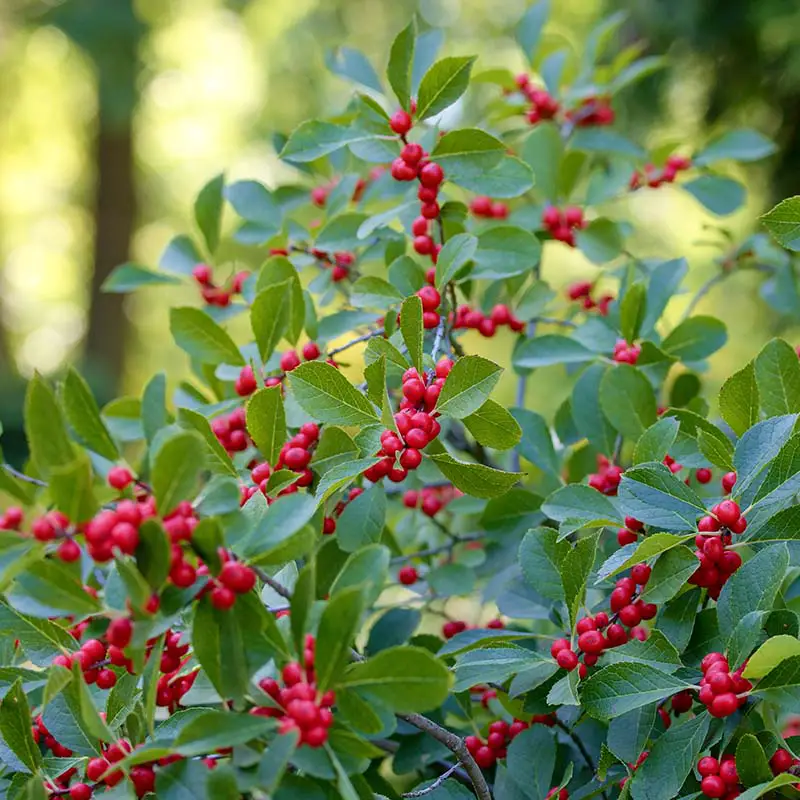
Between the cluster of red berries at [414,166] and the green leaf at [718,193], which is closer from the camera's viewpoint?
the cluster of red berries at [414,166]

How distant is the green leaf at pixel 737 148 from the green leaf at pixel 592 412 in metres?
0.56

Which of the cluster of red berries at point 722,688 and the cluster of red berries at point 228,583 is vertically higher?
the cluster of red berries at point 228,583

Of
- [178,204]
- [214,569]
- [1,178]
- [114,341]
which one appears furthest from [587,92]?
[1,178]

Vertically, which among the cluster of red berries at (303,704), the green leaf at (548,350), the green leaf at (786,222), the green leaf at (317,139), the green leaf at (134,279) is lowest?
the cluster of red berries at (303,704)

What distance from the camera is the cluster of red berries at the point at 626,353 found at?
1076 mm

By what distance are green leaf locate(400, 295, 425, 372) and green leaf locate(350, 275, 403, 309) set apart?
0.19 m

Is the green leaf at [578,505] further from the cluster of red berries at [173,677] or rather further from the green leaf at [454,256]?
the cluster of red berries at [173,677]

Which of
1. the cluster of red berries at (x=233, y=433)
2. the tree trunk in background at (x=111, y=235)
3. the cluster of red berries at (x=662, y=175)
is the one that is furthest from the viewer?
the tree trunk in background at (x=111, y=235)

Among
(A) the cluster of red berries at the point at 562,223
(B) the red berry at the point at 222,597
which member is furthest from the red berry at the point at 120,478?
(A) the cluster of red berries at the point at 562,223

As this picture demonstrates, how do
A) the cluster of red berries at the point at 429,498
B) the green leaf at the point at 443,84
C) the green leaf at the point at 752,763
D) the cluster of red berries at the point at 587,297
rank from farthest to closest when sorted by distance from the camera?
the cluster of red berries at the point at 587,297 → the cluster of red berries at the point at 429,498 → the green leaf at the point at 443,84 → the green leaf at the point at 752,763

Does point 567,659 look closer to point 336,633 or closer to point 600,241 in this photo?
point 336,633

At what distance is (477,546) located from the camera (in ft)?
4.32

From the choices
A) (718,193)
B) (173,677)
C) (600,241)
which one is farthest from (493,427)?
(718,193)

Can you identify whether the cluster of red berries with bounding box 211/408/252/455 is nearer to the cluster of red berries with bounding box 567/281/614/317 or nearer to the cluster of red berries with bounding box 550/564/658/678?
the cluster of red berries with bounding box 550/564/658/678
